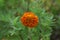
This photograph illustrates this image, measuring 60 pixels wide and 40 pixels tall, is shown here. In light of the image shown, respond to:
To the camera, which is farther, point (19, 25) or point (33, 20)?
point (19, 25)

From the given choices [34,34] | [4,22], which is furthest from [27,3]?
[34,34]

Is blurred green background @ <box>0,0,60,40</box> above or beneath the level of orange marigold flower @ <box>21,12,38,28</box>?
beneath

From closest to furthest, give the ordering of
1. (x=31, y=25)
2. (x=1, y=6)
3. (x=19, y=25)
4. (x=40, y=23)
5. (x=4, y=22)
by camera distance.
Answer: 1. (x=31, y=25)
2. (x=19, y=25)
3. (x=40, y=23)
4. (x=4, y=22)
5. (x=1, y=6)

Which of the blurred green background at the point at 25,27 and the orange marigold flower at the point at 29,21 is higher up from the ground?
the orange marigold flower at the point at 29,21

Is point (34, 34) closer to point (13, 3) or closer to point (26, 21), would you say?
point (26, 21)

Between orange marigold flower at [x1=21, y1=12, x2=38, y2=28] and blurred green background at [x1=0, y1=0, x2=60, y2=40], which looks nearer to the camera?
orange marigold flower at [x1=21, y1=12, x2=38, y2=28]

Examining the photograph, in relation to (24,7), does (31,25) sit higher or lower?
higher

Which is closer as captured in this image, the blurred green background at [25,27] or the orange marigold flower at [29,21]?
the orange marigold flower at [29,21]

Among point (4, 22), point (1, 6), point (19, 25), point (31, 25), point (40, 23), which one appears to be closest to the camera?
point (31, 25)

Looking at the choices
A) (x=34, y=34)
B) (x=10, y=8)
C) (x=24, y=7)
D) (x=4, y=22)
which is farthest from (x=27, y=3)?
(x=34, y=34)

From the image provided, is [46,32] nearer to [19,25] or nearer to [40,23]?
[40,23]
